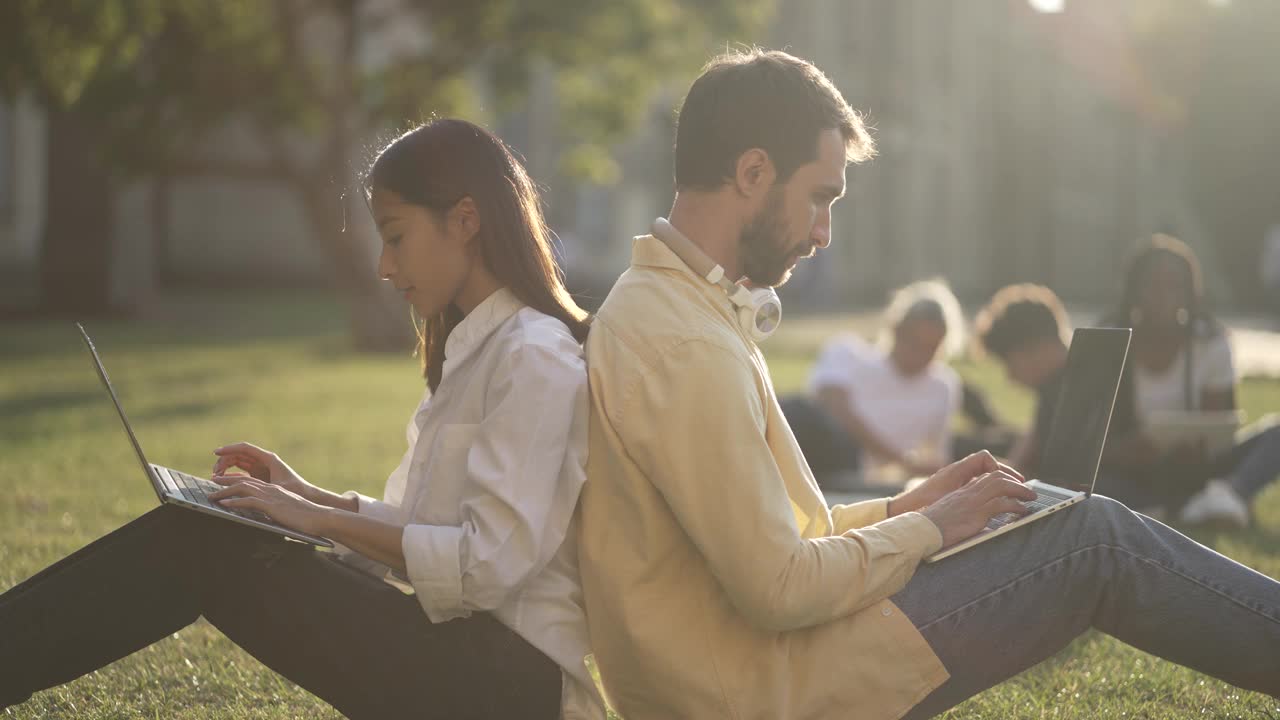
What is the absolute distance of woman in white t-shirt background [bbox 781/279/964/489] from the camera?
7.86m

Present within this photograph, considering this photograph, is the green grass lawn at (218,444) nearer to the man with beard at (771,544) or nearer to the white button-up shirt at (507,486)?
the man with beard at (771,544)

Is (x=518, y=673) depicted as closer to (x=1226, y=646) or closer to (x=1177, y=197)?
(x=1226, y=646)

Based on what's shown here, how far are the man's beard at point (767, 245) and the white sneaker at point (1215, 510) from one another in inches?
183

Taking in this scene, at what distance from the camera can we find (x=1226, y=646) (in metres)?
2.87

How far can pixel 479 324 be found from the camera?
2.96 m

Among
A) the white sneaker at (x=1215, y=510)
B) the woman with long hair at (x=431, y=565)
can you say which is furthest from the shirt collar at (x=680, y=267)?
the white sneaker at (x=1215, y=510)

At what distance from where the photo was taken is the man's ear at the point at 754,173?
274cm

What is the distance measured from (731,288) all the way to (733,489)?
0.42 meters

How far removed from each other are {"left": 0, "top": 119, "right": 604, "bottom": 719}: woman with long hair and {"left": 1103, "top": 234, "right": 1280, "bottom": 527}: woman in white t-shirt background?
4.61 metres

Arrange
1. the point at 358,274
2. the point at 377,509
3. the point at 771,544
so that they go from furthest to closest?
the point at 358,274 → the point at 377,509 → the point at 771,544

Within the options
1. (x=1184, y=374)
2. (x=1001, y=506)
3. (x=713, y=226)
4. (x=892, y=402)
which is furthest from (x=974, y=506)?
(x=892, y=402)

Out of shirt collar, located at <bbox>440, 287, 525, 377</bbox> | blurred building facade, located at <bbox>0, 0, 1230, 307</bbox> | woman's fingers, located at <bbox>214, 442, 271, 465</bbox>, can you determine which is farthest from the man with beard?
blurred building facade, located at <bbox>0, 0, 1230, 307</bbox>

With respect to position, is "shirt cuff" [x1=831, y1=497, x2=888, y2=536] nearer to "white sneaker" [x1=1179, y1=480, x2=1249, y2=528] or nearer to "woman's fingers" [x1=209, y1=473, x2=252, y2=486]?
"woman's fingers" [x1=209, y1=473, x2=252, y2=486]

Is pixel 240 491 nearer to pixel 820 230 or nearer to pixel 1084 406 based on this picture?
pixel 820 230
